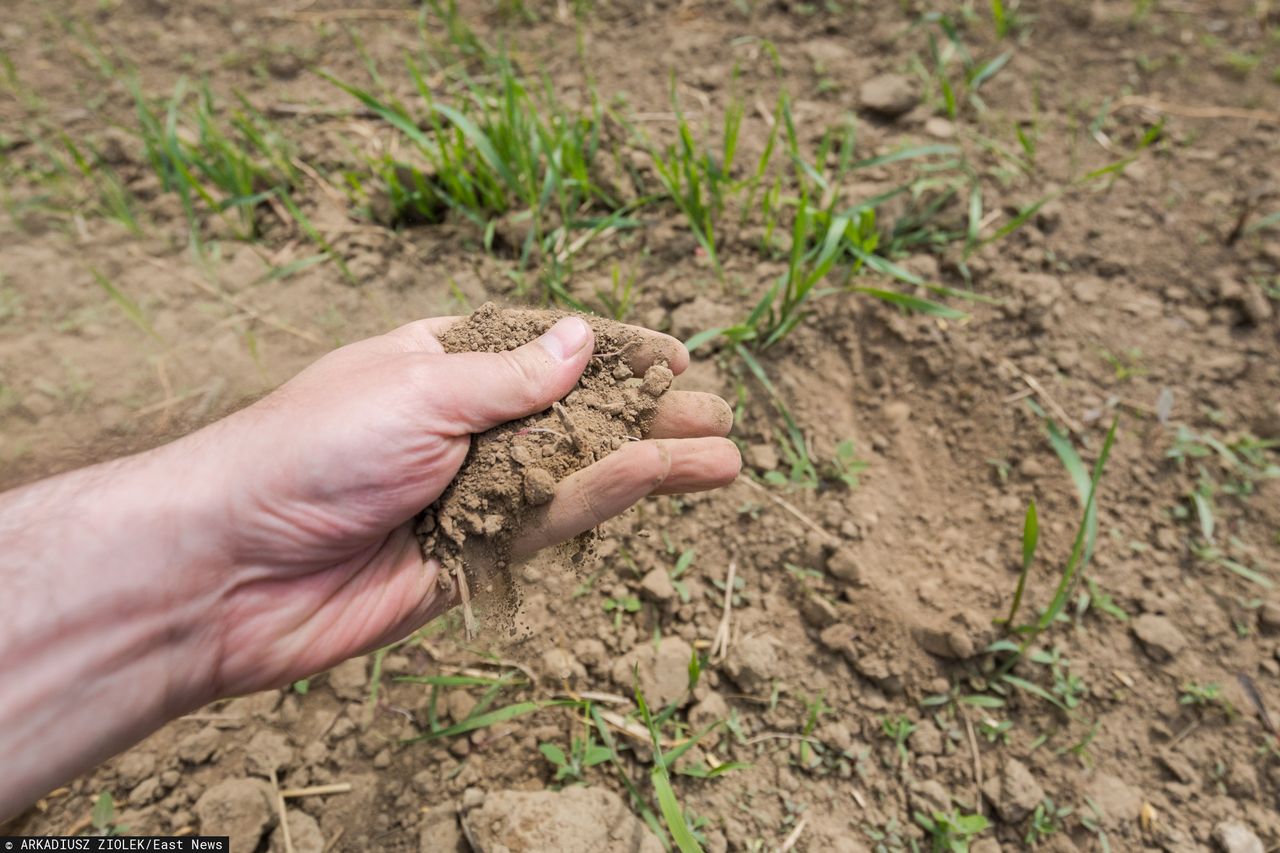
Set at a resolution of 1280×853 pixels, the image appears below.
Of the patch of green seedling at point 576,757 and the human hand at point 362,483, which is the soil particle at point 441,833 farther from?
the human hand at point 362,483

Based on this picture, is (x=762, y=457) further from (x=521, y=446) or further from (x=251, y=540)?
(x=251, y=540)

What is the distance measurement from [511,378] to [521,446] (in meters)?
0.14

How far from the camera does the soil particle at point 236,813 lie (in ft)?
5.19

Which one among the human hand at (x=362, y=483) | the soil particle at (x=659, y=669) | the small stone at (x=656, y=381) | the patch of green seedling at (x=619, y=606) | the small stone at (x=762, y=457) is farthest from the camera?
the small stone at (x=762, y=457)

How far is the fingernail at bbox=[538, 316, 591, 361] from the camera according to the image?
4.77 feet

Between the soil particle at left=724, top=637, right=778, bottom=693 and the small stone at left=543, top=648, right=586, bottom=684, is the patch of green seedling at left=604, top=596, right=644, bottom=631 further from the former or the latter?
the soil particle at left=724, top=637, right=778, bottom=693

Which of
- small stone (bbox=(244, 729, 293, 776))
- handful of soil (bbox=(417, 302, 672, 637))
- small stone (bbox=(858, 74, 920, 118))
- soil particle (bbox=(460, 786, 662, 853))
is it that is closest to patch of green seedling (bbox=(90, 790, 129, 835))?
small stone (bbox=(244, 729, 293, 776))

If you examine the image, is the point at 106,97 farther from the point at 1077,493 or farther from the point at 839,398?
the point at 1077,493

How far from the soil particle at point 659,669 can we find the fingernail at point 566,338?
2.45 feet

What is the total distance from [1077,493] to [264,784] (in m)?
2.12

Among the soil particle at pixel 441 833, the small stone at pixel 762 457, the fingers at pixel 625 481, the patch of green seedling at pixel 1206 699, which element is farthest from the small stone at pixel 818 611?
the soil particle at pixel 441 833

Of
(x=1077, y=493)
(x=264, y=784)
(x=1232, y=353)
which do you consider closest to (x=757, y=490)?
(x=1077, y=493)

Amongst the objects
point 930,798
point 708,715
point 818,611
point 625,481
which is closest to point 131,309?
point 625,481

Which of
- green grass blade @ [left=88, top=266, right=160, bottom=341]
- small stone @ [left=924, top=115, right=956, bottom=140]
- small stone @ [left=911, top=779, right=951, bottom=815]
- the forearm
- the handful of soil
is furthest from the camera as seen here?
small stone @ [left=924, top=115, right=956, bottom=140]
